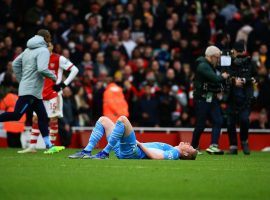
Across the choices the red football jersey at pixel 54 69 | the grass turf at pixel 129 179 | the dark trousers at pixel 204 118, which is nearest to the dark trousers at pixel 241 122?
the dark trousers at pixel 204 118

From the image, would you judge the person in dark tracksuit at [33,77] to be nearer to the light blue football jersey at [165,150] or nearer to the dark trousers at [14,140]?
the light blue football jersey at [165,150]

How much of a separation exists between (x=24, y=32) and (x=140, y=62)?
3388 mm

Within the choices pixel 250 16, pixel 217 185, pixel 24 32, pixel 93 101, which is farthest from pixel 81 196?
pixel 250 16

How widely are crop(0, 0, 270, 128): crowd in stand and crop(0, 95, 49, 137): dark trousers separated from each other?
5.65 metres

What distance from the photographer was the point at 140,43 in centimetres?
2756

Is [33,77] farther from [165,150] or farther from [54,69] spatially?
[165,150]

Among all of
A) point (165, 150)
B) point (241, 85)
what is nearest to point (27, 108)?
point (165, 150)

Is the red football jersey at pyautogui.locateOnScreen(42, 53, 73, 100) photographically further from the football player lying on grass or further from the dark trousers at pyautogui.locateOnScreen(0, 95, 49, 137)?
the football player lying on grass

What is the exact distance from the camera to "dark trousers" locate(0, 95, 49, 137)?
1802 cm

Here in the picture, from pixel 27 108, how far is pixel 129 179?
5956mm

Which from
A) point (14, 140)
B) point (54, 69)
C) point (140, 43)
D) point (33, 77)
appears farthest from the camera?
point (140, 43)

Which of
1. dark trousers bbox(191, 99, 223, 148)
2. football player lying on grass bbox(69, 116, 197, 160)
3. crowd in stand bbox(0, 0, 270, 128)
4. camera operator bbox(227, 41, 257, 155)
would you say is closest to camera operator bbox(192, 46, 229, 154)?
dark trousers bbox(191, 99, 223, 148)

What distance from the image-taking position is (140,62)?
26.7 m

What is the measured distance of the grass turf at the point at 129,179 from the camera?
1119 cm
